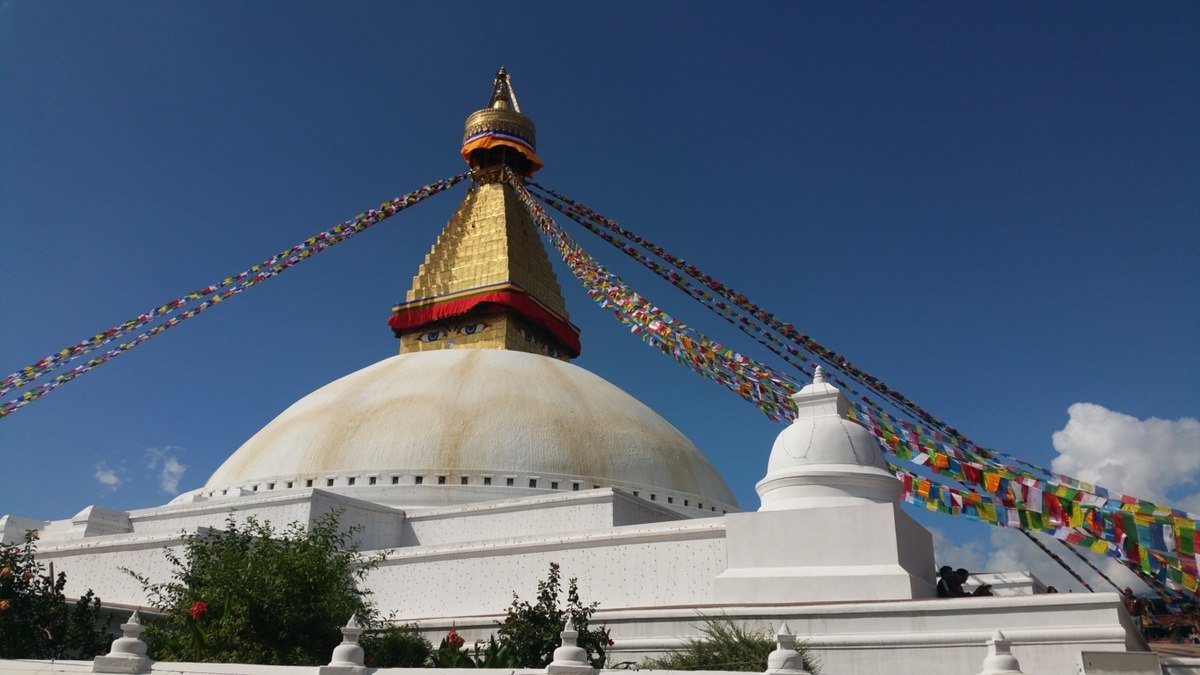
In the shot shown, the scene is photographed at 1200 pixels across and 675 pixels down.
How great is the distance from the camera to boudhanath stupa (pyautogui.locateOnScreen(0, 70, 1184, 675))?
8562 millimetres

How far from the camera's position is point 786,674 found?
219 inches

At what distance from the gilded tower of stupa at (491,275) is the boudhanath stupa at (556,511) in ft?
0.29

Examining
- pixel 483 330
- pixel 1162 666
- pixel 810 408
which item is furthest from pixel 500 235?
pixel 1162 666

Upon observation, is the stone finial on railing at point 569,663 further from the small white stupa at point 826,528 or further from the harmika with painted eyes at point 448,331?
the harmika with painted eyes at point 448,331

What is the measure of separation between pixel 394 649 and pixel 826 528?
5.02 metres

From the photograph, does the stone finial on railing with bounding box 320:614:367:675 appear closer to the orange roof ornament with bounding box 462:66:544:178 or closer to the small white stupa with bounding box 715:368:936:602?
the small white stupa with bounding box 715:368:936:602

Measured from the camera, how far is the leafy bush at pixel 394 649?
959 centimetres

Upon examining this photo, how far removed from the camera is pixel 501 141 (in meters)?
29.1

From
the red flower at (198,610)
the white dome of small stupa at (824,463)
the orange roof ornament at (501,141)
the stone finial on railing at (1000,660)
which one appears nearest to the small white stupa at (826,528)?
the white dome of small stupa at (824,463)

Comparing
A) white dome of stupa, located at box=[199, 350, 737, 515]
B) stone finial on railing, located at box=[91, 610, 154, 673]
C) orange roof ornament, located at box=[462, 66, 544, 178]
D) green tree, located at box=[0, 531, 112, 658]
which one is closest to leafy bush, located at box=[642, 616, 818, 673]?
stone finial on railing, located at box=[91, 610, 154, 673]

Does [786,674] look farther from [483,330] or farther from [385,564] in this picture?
[483,330]

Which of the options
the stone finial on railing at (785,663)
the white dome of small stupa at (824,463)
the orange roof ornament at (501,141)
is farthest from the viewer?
the orange roof ornament at (501,141)

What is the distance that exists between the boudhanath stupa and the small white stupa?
2cm

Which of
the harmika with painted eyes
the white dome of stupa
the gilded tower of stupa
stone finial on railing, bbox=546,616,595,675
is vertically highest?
the gilded tower of stupa
